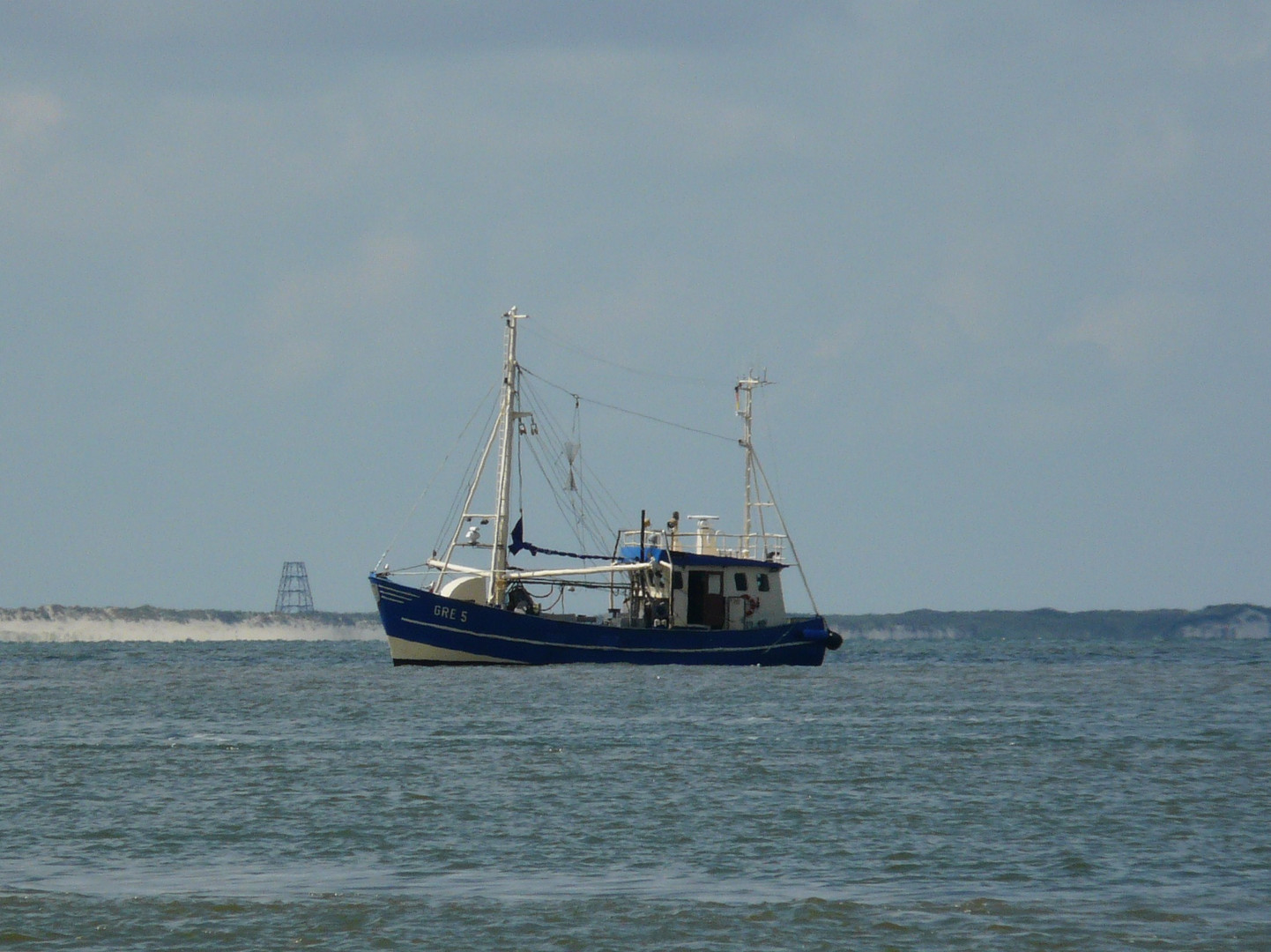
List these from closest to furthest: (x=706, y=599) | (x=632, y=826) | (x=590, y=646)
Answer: (x=632, y=826) < (x=590, y=646) < (x=706, y=599)

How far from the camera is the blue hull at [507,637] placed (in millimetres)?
55031

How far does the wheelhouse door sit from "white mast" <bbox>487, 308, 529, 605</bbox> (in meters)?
7.26

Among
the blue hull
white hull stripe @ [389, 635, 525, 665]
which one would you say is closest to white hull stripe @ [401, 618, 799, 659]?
the blue hull

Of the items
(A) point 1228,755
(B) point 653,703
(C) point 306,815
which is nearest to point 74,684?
(B) point 653,703

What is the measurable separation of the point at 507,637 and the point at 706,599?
8460 mm

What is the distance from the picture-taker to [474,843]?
64.5 feet

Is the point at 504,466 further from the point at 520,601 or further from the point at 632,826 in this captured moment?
the point at 632,826

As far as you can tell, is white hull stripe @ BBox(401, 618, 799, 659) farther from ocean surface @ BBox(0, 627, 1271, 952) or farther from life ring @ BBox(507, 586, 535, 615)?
ocean surface @ BBox(0, 627, 1271, 952)

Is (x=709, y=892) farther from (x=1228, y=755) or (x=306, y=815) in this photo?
(x=1228, y=755)

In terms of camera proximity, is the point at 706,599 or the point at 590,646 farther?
the point at 706,599

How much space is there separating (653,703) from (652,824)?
21.6 metres

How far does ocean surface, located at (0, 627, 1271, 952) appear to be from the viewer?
15.0 metres

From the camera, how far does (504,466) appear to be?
5994 cm

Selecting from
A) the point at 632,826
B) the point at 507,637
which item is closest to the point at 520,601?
the point at 507,637
